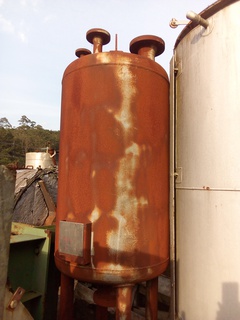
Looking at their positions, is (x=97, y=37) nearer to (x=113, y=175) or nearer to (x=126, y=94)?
(x=126, y=94)

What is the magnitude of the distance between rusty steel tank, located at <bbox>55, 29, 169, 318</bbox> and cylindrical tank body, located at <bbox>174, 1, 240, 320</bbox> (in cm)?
27

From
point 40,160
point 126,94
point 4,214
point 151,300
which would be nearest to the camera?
point 4,214

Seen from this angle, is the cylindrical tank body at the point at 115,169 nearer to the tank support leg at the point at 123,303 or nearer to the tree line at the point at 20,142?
the tank support leg at the point at 123,303

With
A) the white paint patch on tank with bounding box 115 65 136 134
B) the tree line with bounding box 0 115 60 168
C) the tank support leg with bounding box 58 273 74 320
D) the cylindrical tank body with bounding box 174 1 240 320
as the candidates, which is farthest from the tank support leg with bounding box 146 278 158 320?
the tree line with bounding box 0 115 60 168

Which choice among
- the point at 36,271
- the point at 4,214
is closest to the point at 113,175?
the point at 4,214

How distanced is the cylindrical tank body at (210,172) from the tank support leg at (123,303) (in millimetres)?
620

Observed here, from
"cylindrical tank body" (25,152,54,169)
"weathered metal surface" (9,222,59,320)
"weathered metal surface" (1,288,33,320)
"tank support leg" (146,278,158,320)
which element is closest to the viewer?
"weathered metal surface" (1,288,33,320)

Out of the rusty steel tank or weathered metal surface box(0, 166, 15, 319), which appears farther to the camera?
the rusty steel tank

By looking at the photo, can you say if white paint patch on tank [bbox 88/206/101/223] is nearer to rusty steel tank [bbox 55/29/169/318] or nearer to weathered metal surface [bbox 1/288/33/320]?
rusty steel tank [bbox 55/29/169/318]

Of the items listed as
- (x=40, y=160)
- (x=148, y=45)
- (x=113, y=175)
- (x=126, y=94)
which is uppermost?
(x=148, y=45)

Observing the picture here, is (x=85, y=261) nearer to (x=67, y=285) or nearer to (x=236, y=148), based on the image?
(x=67, y=285)

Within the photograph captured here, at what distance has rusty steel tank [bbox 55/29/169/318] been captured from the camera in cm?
222

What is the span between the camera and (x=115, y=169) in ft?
7.44

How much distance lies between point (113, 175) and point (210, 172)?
880 millimetres
